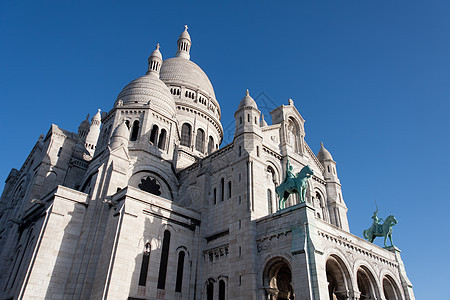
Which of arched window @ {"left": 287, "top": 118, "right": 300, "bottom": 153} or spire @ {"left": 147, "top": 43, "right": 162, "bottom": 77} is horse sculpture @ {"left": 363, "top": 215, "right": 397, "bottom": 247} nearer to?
arched window @ {"left": 287, "top": 118, "right": 300, "bottom": 153}

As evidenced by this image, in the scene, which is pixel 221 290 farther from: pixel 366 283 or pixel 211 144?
pixel 211 144

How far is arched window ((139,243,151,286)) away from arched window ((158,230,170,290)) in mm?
1242

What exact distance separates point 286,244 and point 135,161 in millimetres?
16138

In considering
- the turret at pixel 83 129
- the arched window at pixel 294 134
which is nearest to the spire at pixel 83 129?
the turret at pixel 83 129

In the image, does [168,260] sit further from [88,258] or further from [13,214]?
[13,214]

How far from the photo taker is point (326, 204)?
111 ft

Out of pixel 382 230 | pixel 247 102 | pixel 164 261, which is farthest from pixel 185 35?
pixel 382 230

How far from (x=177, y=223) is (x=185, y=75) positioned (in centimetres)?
2886

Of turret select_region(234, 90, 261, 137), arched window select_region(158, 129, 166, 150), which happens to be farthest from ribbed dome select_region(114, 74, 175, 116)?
turret select_region(234, 90, 261, 137)

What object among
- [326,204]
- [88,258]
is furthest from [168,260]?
[326,204]

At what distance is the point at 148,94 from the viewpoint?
35.7 m

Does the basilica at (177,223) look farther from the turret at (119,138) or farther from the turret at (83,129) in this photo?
the turret at (83,129)

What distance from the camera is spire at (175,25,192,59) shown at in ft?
192

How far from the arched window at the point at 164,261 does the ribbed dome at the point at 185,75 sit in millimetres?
28017
